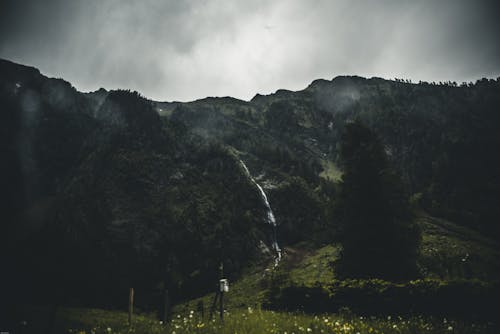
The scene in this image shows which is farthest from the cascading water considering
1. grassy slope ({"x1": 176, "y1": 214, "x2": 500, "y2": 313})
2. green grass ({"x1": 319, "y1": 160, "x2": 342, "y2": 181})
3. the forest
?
green grass ({"x1": 319, "y1": 160, "x2": 342, "y2": 181})

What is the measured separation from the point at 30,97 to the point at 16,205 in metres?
47.8

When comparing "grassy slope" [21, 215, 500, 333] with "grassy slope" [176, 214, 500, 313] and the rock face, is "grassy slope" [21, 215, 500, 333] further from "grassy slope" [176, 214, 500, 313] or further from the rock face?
the rock face

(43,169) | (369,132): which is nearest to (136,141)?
(43,169)

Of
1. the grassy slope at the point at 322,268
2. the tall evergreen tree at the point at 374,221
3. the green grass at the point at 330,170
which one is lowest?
the grassy slope at the point at 322,268

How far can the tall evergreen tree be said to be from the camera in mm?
22188

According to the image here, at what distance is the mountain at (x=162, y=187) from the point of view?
5675cm

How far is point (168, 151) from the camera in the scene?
82.6 metres

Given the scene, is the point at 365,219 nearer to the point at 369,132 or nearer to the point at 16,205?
the point at 369,132

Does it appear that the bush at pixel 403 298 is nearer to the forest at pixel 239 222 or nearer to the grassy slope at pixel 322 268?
the forest at pixel 239 222

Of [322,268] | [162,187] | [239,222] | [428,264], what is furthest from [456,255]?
[162,187]

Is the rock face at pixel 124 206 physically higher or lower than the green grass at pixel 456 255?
higher

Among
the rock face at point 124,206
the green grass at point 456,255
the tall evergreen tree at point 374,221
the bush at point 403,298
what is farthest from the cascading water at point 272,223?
the bush at point 403,298

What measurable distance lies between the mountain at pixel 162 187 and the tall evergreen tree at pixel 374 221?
9.44 ft

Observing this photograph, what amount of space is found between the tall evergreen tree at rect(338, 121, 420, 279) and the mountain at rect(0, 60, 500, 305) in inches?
113
